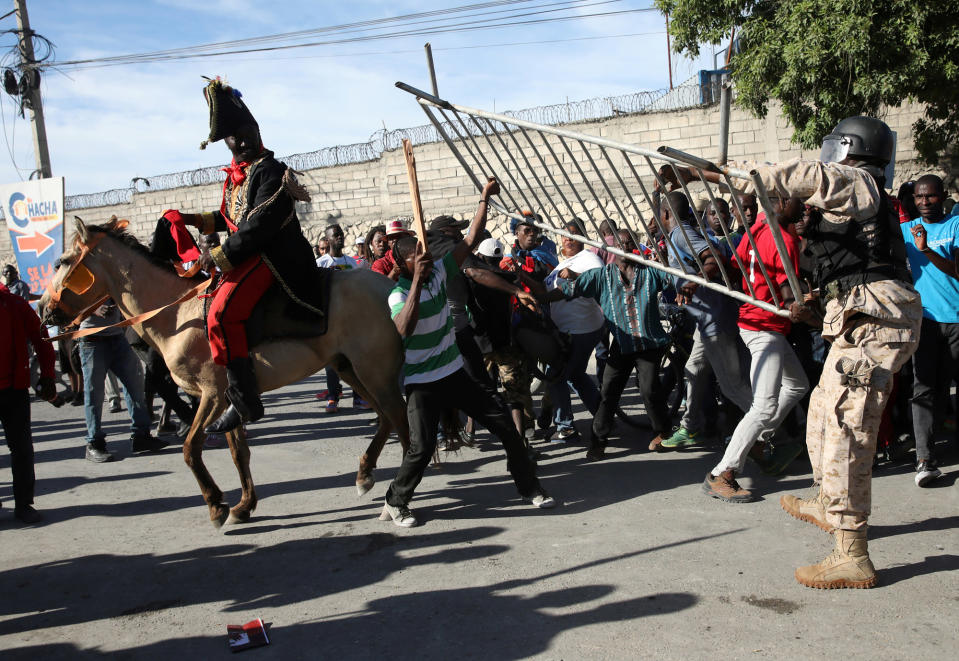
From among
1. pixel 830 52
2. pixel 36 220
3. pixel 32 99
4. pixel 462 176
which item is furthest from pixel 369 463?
pixel 462 176

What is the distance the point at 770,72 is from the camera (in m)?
13.3

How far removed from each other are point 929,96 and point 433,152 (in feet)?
40.7

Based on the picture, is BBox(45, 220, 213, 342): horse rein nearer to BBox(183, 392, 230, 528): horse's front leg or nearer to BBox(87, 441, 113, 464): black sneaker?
BBox(183, 392, 230, 528): horse's front leg

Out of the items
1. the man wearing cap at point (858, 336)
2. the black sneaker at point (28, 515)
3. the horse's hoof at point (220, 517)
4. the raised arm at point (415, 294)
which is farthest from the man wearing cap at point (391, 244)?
the black sneaker at point (28, 515)

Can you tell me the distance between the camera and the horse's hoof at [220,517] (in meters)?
5.52

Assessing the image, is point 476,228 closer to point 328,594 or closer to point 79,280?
point 328,594

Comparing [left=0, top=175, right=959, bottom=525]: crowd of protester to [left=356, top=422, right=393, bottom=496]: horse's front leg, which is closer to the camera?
[left=0, top=175, right=959, bottom=525]: crowd of protester

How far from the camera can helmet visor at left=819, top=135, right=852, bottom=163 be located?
3.85m

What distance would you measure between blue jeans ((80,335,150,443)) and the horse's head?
209 centimetres

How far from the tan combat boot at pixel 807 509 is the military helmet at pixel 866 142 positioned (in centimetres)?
193

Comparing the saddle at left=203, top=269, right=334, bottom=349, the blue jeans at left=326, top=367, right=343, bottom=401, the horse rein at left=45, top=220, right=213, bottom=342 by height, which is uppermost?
the horse rein at left=45, top=220, right=213, bottom=342

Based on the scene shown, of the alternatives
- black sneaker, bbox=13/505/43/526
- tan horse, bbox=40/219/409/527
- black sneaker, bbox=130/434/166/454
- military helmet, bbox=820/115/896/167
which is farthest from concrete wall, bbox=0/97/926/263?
black sneaker, bbox=13/505/43/526

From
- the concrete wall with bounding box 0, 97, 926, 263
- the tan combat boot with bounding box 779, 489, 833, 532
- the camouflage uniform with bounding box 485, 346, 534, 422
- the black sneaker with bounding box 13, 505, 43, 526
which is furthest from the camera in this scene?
the concrete wall with bounding box 0, 97, 926, 263

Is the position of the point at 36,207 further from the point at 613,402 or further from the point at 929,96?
the point at 929,96
